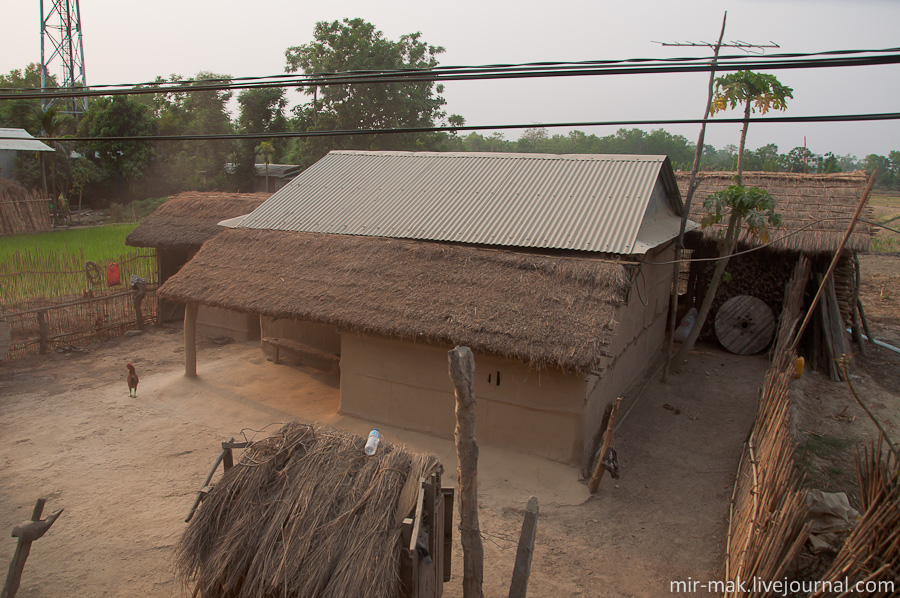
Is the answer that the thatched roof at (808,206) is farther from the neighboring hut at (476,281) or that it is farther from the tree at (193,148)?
the tree at (193,148)

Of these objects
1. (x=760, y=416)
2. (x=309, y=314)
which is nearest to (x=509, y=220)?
(x=309, y=314)

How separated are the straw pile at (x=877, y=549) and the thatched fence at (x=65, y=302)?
1350 cm

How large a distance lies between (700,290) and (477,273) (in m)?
7.75

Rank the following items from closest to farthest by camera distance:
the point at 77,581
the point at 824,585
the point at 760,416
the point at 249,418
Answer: the point at 824,585
the point at 77,581
the point at 760,416
the point at 249,418

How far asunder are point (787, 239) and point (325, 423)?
9797 mm

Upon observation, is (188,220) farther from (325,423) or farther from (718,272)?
(718,272)

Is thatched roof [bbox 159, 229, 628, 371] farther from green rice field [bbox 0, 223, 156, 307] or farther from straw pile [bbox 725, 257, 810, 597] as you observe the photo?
green rice field [bbox 0, 223, 156, 307]

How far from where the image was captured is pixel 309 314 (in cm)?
904

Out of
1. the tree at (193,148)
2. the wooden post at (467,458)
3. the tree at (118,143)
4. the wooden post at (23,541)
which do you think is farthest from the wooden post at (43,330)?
the tree at (193,148)

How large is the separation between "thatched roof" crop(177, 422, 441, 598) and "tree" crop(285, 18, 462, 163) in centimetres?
2618

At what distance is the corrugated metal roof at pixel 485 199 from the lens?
9.71 meters

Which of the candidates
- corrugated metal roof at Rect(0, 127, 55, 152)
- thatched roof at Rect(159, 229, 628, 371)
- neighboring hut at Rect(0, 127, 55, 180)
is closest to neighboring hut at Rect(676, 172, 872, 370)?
thatched roof at Rect(159, 229, 628, 371)

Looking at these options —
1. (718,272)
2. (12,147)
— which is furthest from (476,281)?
(12,147)

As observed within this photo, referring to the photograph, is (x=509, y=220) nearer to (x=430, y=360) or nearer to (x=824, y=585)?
(x=430, y=360)
